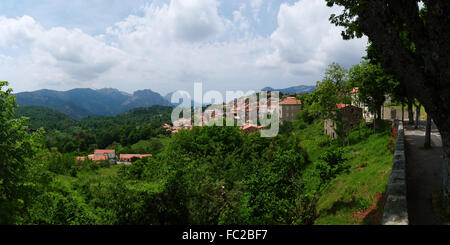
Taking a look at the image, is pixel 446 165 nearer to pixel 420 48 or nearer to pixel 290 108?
pixel 420 48

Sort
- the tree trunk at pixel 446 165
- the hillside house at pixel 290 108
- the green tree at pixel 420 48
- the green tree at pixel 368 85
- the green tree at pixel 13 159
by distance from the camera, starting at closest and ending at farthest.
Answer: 1. the green tree at pixel 420 48
2. the tree trunk at pixel 446 165
3. the green tree at pixel 13 159
4. the green tree at pixel 368 85
5. the hillside house at pixel 290 108

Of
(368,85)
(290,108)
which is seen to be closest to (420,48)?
(368,85)

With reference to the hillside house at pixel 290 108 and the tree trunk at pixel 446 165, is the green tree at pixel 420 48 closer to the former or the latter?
the tree trunk at pixel 446 165

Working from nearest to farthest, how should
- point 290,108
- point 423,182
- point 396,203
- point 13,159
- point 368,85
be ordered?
point 396,203
point 423,182
point 13,159
point 368,85
point 290,108

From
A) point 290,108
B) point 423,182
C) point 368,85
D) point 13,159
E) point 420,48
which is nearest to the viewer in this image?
point 420,48

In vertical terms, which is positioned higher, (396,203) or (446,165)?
(446,165)

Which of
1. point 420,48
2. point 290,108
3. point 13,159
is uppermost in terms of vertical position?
point 290,108

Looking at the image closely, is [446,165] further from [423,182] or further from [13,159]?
[13,159]

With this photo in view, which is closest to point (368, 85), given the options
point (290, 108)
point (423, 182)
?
point (423, 182)

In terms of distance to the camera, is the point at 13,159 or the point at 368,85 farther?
the point at 368,85

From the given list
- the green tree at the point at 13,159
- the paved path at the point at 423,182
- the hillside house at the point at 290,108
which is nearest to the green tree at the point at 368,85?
the paved path at the point at 423,182

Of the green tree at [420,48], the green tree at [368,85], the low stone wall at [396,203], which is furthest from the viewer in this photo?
the green tree at [368,85]

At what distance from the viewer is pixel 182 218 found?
696 cm
